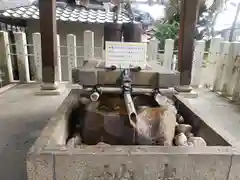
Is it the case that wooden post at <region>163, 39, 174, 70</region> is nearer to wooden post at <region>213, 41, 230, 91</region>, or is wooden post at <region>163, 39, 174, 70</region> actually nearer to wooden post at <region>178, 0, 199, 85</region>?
wooden post at <region>178, 0, 199, 85</region>

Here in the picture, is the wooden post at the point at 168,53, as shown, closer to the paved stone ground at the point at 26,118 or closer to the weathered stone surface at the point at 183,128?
the paved stone ground at the point at 26,118

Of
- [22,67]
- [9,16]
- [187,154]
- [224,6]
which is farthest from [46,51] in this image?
[224,6]

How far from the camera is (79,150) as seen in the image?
3.28 ft

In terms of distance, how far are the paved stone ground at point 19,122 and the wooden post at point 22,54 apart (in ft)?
0.72

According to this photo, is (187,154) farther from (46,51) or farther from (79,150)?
(46,51)

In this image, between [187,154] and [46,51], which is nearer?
[187,154]

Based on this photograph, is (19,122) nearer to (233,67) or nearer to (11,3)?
(233,67)

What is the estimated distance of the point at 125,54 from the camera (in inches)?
62.4

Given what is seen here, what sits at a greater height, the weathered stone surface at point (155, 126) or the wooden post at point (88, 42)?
the wooden post at point (88, 42)

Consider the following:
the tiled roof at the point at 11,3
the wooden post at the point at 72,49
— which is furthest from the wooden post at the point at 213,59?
the tiled roof at the point at 11,3

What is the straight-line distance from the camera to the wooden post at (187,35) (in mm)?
3010

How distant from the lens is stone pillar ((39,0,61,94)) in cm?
292

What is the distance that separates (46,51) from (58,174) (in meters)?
→ 2.32

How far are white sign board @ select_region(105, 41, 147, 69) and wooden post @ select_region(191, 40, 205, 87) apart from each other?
2.38m
